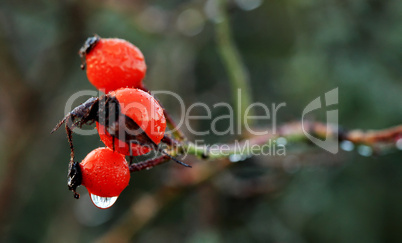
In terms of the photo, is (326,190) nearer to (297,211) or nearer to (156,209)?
(297,211)

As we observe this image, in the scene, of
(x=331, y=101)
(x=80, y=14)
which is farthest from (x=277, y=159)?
(x=80, y=14)

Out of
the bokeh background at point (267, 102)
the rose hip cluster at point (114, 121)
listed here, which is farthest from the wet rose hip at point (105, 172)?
the bokeh background at point (267, 102)

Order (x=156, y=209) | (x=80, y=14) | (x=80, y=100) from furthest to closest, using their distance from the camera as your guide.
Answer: (x=80, y=100) < (x=80, y=14) < (x=156, y=209)

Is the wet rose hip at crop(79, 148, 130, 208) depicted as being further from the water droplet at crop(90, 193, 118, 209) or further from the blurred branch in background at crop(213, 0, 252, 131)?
the blurred branch in background at crop(213, 0, 252, 131)

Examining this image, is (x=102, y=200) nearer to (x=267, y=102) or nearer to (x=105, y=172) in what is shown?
(x=105, y=172)

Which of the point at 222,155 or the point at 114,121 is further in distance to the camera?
the point at 222,155

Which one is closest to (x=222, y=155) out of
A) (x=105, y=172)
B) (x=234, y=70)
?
(x=105, y=172)

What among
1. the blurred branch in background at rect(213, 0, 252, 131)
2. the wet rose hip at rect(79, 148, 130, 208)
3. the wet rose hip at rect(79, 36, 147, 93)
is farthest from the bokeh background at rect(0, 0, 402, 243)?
the wet rose hip at rect(79, 148, 130, 208)

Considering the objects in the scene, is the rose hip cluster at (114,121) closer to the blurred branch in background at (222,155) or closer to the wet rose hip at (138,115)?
the wet rose hip at (138,115)
